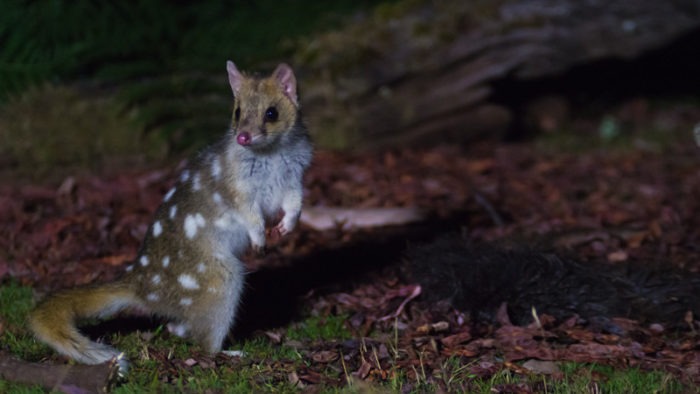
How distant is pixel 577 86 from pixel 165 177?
250 inches

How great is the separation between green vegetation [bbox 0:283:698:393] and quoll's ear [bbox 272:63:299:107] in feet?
4.85

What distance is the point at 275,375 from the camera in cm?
498

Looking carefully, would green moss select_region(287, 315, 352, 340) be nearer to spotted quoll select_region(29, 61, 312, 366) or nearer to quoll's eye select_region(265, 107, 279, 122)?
spotted quoll select_region(29, 61, 312, 366)

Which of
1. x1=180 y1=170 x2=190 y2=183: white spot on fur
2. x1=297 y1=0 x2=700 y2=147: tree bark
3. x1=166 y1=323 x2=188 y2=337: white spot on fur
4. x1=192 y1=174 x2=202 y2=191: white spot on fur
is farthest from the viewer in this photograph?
x1=297 y1=0 x2=700 y2=147: tree bark

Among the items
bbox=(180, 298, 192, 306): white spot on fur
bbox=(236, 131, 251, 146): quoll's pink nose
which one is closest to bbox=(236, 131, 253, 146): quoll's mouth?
bbox=(236, 131, 251, 146): quoll's pink nose

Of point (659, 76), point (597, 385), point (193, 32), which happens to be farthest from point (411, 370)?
point (659, 76)

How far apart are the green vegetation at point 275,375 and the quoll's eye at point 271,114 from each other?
1312mm

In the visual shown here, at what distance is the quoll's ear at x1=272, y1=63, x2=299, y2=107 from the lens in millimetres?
5625

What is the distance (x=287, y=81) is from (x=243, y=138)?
1.86 ft

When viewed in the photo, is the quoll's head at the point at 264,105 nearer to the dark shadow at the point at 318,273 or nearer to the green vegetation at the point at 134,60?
the dark shadow at the point at 318,273

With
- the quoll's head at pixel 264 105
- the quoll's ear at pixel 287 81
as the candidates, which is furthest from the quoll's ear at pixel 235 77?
the quoll's ear at pixel 287 81

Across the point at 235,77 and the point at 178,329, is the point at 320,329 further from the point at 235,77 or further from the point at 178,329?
the point at 235,77

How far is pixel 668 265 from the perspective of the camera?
6.78 meters

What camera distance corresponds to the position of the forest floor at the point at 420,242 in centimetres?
532
